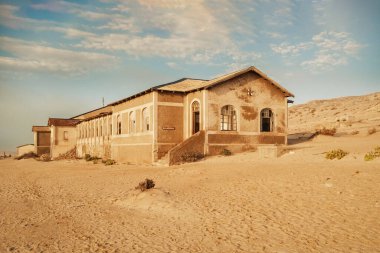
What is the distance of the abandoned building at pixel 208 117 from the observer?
23719mm

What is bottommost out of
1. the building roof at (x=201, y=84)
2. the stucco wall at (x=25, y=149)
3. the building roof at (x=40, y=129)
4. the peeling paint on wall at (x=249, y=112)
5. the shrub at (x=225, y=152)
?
the stucco wall at (x=25, y=149)

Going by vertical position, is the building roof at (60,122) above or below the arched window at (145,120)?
above

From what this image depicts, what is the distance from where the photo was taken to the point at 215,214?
31.3 feet

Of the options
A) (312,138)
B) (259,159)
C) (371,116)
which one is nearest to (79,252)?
(259,159)

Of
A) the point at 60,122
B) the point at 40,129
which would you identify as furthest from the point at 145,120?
the point at 40,129

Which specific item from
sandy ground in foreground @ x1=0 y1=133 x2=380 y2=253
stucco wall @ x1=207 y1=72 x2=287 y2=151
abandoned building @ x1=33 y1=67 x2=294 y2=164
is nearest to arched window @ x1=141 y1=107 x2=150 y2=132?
abandoned building @ x1=33 y1=67 x2=294 y2=164

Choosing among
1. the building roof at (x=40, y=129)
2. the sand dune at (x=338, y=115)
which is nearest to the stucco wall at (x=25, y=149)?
the building roof at (x=40, y=129)

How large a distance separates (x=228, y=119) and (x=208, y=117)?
1.94 meters

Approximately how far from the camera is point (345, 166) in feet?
46.4

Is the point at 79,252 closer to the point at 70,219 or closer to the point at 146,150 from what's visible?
the point at 70,219

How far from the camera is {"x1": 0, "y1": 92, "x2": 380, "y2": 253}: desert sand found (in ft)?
23.8

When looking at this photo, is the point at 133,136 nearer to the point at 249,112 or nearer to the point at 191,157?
the point at 191,157

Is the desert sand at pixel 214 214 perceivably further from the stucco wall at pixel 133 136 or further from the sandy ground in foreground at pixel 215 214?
the stucco wall at pixel 133 136

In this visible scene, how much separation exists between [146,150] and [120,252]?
18.8 meters
